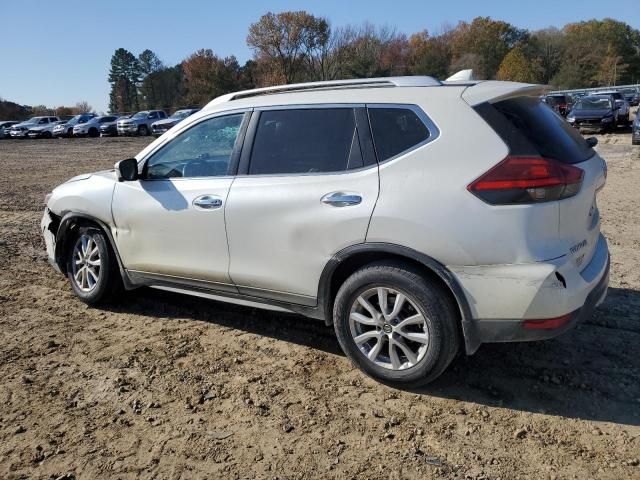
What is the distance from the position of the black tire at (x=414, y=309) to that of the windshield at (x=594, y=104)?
77.5 ft

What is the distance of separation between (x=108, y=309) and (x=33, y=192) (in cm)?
886

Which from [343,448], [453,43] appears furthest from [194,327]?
[453,43]

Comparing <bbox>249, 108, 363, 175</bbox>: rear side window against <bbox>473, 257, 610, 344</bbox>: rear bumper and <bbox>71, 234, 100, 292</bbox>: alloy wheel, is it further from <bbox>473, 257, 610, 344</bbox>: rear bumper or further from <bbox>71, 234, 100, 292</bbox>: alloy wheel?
<bbox>71, 234, 100, 292</bbox>: alloy wheel

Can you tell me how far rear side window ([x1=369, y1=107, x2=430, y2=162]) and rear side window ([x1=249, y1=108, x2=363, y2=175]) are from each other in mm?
140

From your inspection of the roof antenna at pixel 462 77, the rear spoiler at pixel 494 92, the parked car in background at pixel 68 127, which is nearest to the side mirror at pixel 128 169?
the roof antenna at pixel 462 77

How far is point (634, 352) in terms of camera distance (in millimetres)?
3812

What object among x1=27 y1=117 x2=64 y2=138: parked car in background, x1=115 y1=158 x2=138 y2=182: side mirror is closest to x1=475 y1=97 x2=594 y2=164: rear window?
x1=115 y1=158 x2=138 y2=182: side mirror

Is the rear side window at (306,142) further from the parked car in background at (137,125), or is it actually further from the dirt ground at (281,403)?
the parked car in background at (137,125)

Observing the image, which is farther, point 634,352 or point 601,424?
point 634,352

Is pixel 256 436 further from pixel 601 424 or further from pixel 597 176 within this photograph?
pixel 597 176

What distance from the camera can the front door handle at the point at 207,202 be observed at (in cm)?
397

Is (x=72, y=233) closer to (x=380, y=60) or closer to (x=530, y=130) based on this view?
(x=530, y=130)

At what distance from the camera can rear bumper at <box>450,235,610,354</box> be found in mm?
2994

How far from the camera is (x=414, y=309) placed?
3.34m
